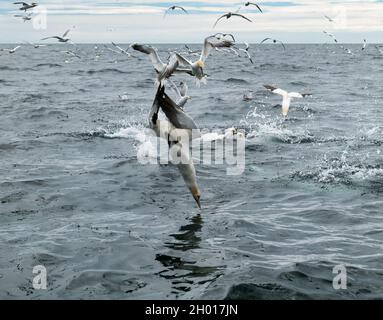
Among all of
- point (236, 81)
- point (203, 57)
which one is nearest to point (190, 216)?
point (203, 57)

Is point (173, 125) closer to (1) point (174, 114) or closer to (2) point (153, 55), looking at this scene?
(1) point (174, 114)

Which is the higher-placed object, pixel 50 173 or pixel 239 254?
pixel 50 173

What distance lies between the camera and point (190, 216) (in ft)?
37.7

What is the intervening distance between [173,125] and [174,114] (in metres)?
0.39

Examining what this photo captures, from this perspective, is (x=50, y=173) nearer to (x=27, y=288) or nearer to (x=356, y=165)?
(x=27, y=288)

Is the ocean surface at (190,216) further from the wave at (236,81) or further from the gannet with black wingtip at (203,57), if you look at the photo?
the wave at (236,81)

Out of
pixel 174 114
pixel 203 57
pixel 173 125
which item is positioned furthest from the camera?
pixel 203 57

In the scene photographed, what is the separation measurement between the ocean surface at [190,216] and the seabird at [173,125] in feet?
5.26

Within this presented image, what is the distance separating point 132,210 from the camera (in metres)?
12.1

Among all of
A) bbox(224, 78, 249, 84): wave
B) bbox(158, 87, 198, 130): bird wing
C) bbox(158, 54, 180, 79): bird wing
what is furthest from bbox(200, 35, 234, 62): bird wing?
bbox(224, 78, 249, 84): wave

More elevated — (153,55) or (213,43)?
(213,43)
